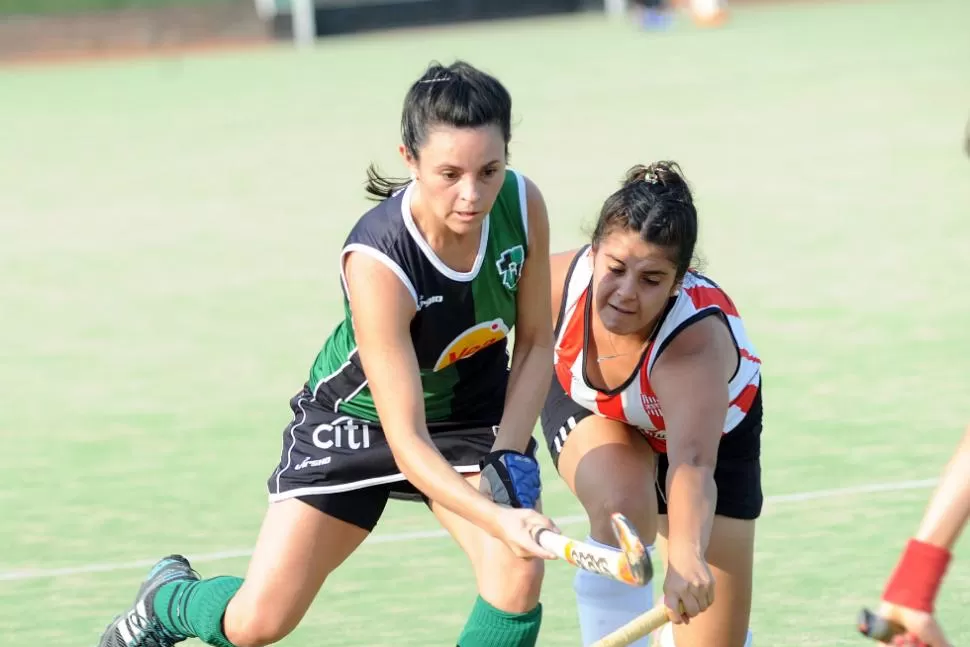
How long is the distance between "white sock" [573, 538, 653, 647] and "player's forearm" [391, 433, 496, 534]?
0.66m

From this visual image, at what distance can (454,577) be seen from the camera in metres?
4.45

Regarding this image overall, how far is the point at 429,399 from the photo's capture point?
11.6ft

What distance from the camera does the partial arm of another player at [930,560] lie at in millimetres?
2504

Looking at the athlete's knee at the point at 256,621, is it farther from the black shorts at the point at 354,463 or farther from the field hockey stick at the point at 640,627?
the field hockey stick at the point at 640,627

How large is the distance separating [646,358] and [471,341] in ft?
1.32

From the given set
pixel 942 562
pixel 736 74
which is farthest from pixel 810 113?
pixel 942 562

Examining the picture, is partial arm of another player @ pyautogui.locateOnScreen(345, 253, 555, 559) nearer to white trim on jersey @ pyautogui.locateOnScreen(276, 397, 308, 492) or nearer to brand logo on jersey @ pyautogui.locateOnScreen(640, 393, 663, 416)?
white trim on jersey @ pyautogui.locateOnScreen(276, 397, 308, 492)

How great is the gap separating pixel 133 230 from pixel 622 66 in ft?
31.5

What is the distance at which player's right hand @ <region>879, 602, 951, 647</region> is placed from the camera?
2494 millimetres

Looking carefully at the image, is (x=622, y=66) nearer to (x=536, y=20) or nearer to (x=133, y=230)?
(x=536, y=20)

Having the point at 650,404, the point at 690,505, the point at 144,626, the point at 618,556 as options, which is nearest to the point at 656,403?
the point at 650,404

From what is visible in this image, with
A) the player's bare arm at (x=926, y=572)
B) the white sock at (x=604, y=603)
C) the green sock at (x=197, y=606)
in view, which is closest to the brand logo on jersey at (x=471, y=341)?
the white sock at (x=604, y=603)

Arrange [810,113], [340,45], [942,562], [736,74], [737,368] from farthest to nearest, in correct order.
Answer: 1. [340,45]
2. [736,74]
3. [810,113]
4. [737,368]
5. [942,562]

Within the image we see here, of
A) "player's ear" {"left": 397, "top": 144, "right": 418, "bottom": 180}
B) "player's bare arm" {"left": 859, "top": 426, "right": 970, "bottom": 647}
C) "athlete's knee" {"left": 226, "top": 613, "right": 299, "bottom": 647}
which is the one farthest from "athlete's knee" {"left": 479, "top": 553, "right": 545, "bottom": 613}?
"player's bare arm" {"left": 859, "top": 426, "right": 970, "bottom": 647}
